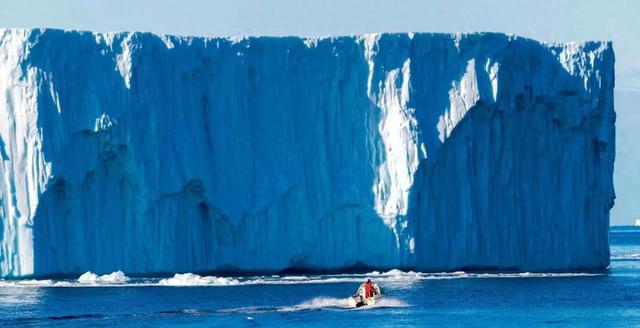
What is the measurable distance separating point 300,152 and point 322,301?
6.38 metres

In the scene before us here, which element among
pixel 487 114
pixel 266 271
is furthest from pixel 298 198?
pixel 487 114

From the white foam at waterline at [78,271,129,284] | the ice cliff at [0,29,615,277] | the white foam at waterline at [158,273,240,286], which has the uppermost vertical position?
the ice cliff at [0,29,615,277]

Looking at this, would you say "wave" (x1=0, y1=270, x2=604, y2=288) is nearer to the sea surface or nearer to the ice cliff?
the sea surface

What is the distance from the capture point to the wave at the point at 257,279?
116ft

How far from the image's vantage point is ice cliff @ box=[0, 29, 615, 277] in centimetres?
3534

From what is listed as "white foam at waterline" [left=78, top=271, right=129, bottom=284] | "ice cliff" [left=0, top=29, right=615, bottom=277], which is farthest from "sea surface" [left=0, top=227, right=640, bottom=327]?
"ice cliff" [left=0, top=29, right=615, bottom=277]

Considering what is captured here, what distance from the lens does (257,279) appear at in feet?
122

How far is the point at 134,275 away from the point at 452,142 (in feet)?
25.1

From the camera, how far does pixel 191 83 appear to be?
3716cm

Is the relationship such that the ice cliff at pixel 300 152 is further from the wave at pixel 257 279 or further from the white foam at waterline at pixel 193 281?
the white foam at waterline at pixel 193 281

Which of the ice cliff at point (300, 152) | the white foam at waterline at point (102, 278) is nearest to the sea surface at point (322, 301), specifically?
the white foam at waterline at point (102, 278)

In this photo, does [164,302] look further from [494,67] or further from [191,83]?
[494,67]

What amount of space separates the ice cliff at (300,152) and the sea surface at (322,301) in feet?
2.83

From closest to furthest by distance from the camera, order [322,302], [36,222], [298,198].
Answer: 1. [322,302]
2. [36,222]
3. [298,198]
